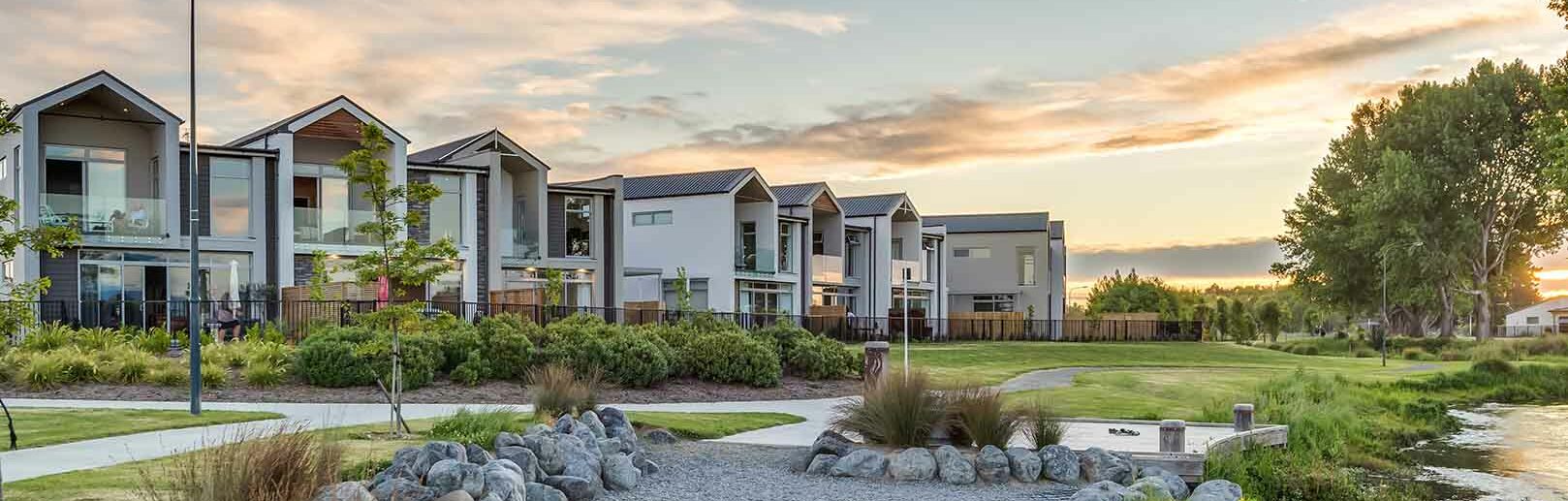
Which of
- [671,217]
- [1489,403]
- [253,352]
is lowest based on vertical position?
[1489,403]

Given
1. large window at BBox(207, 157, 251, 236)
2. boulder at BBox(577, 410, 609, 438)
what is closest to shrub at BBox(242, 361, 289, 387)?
boulder at BBox(577, 410, 609, 438)

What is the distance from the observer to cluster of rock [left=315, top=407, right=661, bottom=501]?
10.1 metres

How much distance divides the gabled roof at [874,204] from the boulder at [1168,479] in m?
41.6

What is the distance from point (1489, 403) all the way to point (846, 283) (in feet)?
84.9

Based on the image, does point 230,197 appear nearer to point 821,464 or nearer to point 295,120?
point 295,120

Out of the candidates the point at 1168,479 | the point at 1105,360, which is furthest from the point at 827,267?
the point at 1168,479

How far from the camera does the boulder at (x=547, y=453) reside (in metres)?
12.2

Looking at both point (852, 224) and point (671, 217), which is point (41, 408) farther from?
point (852, 224)

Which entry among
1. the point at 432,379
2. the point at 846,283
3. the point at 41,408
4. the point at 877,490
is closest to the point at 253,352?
the point at 432,379

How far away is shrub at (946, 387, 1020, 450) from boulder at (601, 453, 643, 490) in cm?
362

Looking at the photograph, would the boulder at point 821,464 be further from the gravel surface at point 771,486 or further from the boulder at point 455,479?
the boulder at point 455,479

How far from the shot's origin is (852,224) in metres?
55.4

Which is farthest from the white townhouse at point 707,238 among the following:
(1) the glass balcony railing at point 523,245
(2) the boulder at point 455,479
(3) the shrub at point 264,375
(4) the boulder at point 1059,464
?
(2) the boulder at point 455,479

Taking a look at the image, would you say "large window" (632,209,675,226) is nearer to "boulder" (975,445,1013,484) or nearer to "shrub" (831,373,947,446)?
"shrub" (831,373,947,446)
